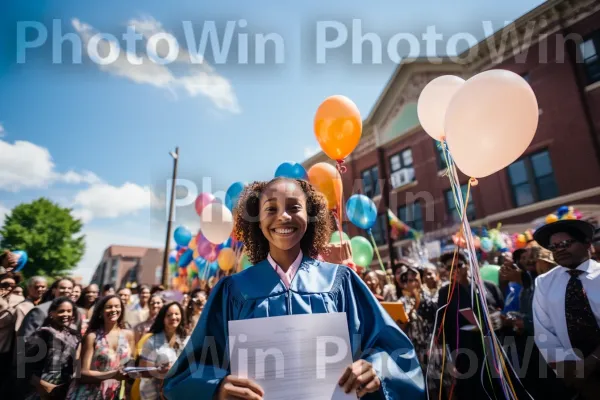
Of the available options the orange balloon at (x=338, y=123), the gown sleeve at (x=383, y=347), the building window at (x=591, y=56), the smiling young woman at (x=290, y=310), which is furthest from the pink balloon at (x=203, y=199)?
the building window at (x=591, y=56)

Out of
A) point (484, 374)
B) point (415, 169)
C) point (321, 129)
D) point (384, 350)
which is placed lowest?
point (484, 374)

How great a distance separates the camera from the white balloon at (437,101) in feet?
11.5

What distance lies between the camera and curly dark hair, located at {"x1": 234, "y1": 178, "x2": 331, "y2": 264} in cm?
191

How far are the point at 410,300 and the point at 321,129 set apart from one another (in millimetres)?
2464

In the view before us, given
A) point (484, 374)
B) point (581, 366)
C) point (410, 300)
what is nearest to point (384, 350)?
point (581, 366)

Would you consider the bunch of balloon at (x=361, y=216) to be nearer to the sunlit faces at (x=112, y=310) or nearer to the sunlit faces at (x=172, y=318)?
the sunlit faces at (x=172, y=318)

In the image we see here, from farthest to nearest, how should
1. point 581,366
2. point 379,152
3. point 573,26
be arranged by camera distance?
point 379,152
point 573,26
point 581,366

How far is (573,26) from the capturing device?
11555 mm

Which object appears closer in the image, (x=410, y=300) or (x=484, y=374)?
(x=484, y=374)

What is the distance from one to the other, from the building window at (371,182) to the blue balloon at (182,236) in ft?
33.1

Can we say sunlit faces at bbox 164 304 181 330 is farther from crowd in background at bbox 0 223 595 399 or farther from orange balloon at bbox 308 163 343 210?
orange balloon at bbox 308 163 343 210

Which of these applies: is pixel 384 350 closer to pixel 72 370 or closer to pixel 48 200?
pixel 72 370

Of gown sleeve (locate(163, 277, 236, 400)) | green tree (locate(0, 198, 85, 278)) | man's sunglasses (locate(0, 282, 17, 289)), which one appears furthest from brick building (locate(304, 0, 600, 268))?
green tree (locate(0, 198, 85, 278))

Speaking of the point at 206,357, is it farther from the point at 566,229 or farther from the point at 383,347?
the point at 566,229
